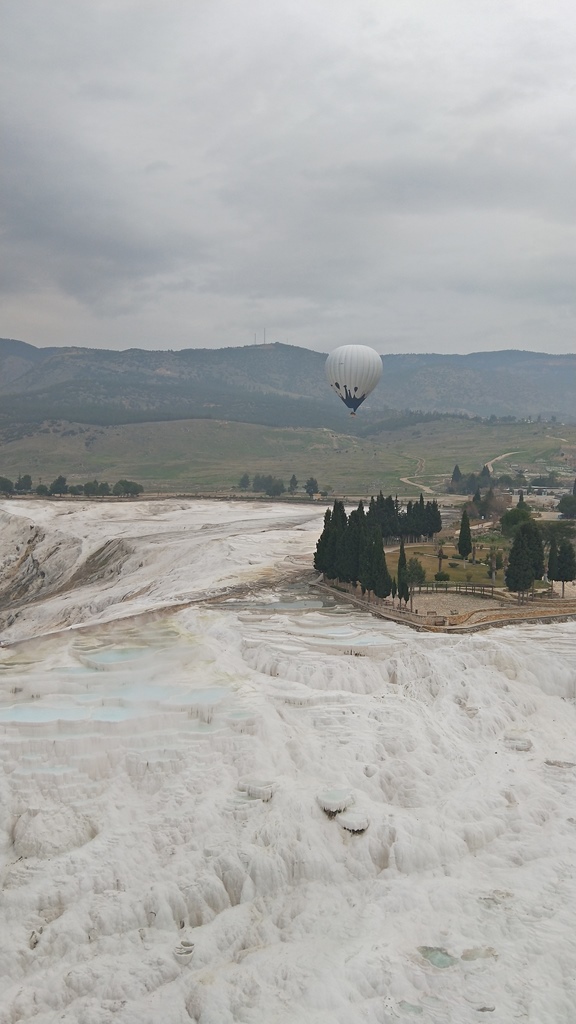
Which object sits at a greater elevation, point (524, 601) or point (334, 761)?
point (524, 601)

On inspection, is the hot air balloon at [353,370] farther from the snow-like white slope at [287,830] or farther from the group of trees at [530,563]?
the snow-like white slope at [287,830]

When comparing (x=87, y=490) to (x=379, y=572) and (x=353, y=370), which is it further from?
(x=379, y=572)

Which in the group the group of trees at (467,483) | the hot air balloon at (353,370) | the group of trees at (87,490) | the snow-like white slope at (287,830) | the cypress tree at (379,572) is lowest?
the snow-like white slope at (287,830)

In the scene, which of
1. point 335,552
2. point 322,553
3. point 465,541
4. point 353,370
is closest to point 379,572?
point 335,552

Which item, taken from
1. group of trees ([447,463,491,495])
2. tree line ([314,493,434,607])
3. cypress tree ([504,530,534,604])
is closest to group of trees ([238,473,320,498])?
group of trees ([447,463,491,495])

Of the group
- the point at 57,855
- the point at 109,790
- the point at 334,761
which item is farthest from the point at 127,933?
the point at 334,761

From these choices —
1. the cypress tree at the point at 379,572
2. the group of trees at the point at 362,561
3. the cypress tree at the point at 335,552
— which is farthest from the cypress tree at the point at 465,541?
the cypress tree at the point at 379,572

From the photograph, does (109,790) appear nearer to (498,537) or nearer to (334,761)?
(334,761)
